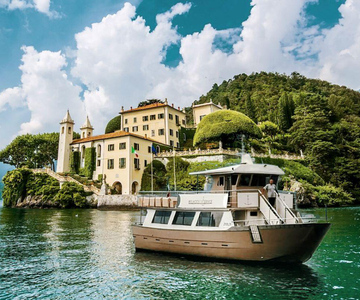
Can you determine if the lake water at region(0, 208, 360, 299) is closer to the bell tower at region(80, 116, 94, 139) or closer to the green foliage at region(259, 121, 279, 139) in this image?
the green foliage at region(259, 121, 279, 139)

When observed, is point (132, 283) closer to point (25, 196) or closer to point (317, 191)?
point (317, 191)

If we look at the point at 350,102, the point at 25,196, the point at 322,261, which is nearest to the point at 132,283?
the point at 322,261

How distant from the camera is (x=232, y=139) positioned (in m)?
58.2

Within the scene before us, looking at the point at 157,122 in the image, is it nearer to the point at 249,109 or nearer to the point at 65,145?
the point at 65,145

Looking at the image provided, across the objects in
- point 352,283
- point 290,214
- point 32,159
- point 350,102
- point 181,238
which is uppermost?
point 350,102

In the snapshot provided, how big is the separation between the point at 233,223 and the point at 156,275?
4193 mm

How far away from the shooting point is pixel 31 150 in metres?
69.4

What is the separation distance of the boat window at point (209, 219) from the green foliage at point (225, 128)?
140ft

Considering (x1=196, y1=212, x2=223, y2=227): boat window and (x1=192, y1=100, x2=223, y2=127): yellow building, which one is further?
(x1=192, y1=100, x2=223, y2=127): yellow building

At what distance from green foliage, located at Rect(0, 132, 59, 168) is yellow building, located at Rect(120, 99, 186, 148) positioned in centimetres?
1814

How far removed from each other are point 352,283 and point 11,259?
51.2 feet

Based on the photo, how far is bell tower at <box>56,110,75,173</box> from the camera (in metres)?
61.8

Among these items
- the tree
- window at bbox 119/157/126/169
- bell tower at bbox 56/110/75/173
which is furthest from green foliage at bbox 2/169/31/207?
the tree

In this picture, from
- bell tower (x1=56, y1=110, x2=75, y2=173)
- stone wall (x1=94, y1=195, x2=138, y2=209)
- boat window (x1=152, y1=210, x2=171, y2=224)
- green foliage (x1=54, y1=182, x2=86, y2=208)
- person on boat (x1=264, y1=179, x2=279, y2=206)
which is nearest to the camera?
person on boat (x1=264, y1=179, x2=279, y2=206)
